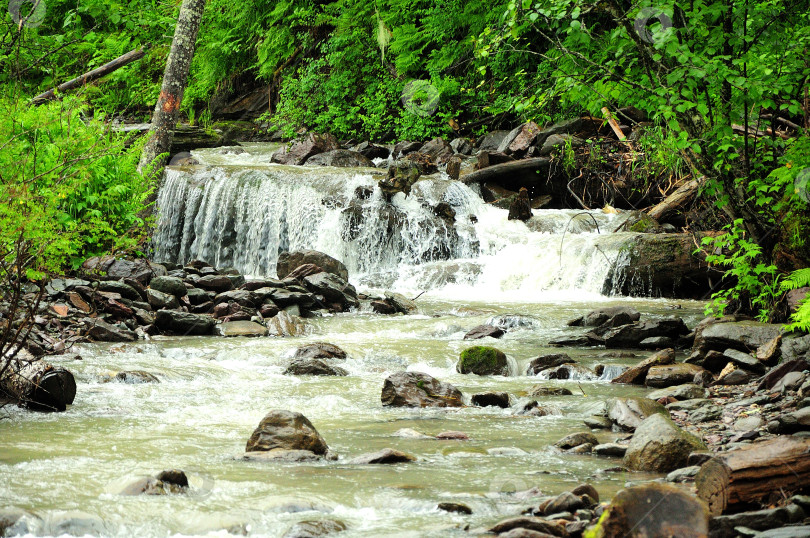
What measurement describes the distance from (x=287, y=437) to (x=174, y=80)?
31.9 ft

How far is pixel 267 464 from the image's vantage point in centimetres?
423

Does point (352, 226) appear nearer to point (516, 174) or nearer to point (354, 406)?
point (516, 174)

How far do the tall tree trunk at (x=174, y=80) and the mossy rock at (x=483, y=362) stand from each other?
7305 mm

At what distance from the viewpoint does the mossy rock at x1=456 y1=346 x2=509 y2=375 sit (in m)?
7.35

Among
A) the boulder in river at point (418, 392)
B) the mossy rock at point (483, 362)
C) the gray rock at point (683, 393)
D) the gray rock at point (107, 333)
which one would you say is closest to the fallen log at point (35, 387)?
the boulder in river at point (418, 392)

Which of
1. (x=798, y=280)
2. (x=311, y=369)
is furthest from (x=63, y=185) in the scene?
(x=798, y=280)

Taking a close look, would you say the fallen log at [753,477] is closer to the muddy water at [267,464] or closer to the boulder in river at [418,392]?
the muddy water at [267,464]

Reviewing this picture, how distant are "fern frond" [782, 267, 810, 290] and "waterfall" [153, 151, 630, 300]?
711 centimetres

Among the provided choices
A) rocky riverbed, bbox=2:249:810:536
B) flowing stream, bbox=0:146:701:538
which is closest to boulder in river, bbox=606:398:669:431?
rocky riverbed, bbox=2:249:810:536

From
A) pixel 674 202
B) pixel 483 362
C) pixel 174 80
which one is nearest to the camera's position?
pixel 483 362

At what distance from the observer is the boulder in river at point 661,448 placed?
13.1ft

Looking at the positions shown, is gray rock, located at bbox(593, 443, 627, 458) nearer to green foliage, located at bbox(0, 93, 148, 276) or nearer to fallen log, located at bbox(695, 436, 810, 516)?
fallen log, located at bbox(695, 436, 810, 516)

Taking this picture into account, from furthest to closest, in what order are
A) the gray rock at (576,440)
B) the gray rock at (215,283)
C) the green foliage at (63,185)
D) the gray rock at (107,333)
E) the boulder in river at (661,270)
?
the boulder in river at (661,270)
the gray rock at (215,283)
the gray rock at (107,333)
the green foliage at (63,185)
the gray rock at (576,440)

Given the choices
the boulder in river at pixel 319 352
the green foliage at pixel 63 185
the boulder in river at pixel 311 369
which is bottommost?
the boulder in river at pixel 311 369
